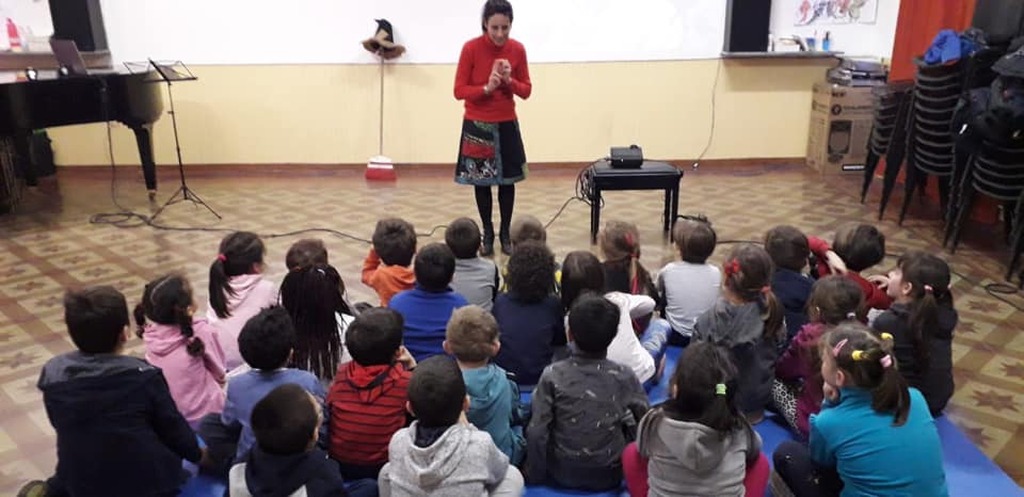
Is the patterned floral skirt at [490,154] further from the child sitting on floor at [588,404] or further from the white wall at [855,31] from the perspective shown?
the white wall at [855,31]

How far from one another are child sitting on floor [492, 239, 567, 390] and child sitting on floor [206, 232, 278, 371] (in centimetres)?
81

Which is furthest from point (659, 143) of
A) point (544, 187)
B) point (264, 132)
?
point (264, 132)

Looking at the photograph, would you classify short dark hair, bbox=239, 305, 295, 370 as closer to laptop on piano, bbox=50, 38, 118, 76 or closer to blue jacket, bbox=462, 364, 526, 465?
blue jacket, bbox=462, 364, 526, 465

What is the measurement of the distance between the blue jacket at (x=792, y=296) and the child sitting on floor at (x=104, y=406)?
203 cm

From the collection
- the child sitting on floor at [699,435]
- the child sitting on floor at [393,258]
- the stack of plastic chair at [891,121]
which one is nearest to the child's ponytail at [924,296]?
the child sitting on floor at [699,435]

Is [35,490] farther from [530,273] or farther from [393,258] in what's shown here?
[530,273]

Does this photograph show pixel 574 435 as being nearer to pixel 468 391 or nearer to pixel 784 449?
pixel 468 391

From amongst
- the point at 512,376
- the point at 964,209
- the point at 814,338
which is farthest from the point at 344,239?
the point at 964,209

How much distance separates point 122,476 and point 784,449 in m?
1.78

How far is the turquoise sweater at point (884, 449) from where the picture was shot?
1.79 m

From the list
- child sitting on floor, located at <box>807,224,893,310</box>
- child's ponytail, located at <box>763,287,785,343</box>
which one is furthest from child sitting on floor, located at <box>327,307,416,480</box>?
child sitting on floor, located at <box>807,224,893,310</box>

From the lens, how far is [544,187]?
6332 millimetres

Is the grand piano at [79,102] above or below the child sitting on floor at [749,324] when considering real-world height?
above

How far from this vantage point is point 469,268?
9.77 feet
